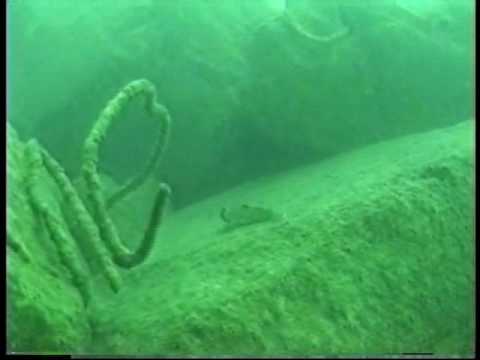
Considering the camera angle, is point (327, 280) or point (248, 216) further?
point (248, 216)

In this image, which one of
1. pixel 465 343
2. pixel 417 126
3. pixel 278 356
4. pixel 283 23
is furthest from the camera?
pixel 283 23

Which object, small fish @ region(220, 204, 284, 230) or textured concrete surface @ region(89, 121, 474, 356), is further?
small fish @ region(220, 204, 284, 230)

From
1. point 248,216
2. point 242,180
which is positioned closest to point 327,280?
point 248,216

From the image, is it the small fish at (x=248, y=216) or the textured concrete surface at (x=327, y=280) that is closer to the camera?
the textured concrete surface at (x=327, y=280)

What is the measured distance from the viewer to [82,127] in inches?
200

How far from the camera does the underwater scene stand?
263cm

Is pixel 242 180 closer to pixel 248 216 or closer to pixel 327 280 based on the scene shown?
pixel 248 216

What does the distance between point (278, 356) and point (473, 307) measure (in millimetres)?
1040

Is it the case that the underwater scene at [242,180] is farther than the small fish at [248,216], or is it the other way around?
the small fish at [248,216]

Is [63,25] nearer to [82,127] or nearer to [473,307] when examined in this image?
[82,127]

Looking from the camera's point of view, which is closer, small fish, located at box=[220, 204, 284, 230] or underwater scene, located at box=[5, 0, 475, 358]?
underwater scene, located at box=[5, 0, 475, 358]

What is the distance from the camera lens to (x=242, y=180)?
503 cm

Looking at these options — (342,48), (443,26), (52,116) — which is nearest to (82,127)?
(52,116)

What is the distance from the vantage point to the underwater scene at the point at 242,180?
2.63 m
